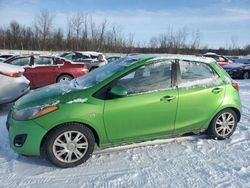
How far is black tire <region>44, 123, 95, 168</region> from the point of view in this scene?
408cm

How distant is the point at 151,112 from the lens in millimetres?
4496

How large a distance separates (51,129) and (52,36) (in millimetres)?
53229

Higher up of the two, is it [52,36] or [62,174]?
[52,36]

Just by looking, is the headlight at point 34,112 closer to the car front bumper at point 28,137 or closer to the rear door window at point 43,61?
the car front bumper at point 28,137

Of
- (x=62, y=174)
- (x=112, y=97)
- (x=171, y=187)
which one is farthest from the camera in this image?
(x=112, y=97)

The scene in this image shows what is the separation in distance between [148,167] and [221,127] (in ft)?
5.89

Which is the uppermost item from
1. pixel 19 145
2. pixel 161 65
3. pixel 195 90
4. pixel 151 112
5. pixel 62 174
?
pixel 161 65

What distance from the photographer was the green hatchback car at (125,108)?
4.08 metres

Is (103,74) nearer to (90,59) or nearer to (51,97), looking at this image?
(51,97)

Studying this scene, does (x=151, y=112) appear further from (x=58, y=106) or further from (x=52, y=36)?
(x=52, y=36)

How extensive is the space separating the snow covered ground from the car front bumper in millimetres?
282

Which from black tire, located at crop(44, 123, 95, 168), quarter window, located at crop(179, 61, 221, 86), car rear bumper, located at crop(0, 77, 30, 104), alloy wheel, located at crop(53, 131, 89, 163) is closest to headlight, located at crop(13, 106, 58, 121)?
black tire, located at crop(44, 123, 95, 168)

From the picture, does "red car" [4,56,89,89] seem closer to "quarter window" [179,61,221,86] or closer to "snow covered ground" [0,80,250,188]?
"snow covered ground" [0,80,250,188]

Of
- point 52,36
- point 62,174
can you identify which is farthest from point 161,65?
point 52,36
